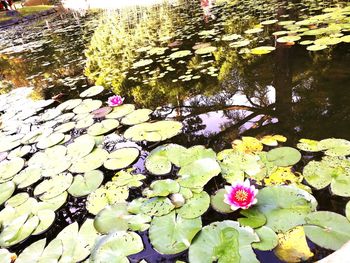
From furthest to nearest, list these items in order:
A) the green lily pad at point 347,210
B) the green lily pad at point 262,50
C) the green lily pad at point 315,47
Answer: the green lily pad at point 262,50, the green lily pad at point 315,47, the green lily pad at point 347,210

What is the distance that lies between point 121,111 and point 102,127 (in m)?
0.33

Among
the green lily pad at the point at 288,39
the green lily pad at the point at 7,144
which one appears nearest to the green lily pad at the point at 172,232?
the green lily pad at the point at 7,144

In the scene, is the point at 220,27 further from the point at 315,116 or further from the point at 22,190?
the point at 22,190

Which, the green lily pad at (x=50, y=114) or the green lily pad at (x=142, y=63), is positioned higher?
the green lily pad at (x=142, y=63)

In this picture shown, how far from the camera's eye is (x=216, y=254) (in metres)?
1.09

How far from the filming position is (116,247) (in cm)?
121

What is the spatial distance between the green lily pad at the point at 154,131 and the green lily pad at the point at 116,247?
2.90ft

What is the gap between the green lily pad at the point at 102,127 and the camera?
2.26 m

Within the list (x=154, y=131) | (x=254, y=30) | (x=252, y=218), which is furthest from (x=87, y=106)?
(x=254, y=30)

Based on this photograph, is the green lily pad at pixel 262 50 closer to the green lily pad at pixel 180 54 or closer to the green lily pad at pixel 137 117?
the green lily pad at pixel 180 54

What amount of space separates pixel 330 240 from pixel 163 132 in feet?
4.40

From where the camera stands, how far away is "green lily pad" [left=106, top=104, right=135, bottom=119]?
2507 mm

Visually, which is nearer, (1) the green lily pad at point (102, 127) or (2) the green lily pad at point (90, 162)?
(2) the green lily pad at point (90, 162)

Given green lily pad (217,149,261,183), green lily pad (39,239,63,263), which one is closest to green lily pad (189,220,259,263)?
green lily pad (217,149,261,183)
